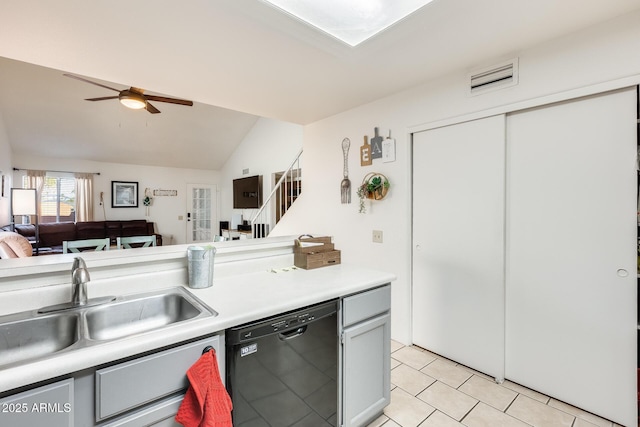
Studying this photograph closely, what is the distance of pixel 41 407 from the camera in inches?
32.4

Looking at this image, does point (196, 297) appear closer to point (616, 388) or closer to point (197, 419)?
point (197, 419)

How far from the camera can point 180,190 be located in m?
8.07

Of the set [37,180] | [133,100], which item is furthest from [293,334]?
[37,180]

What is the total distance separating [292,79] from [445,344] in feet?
8.35

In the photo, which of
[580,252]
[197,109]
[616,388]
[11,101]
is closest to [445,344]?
[616,388]

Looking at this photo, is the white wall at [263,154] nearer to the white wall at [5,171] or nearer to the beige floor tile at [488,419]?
the white wall at [5,171]

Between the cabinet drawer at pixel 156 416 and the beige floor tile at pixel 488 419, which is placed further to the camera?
the beige floor tile at pixel 488 419

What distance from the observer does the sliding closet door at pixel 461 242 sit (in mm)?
2115

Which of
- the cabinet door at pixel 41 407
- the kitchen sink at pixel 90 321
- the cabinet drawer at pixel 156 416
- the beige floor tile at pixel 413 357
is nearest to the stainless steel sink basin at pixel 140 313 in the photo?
the kitchen sink at pixel 90 321

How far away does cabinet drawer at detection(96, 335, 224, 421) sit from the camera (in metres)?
0.92

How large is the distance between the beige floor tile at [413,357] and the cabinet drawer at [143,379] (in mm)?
1864

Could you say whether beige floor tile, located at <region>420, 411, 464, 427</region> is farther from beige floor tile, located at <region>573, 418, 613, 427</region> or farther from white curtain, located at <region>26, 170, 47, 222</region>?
white curtain, located at <region>26, 170, 47, 222</region>

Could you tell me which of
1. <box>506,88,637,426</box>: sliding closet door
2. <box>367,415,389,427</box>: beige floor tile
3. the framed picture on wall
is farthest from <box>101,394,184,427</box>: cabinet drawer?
the framed picture on wall

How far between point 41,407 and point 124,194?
778cm
